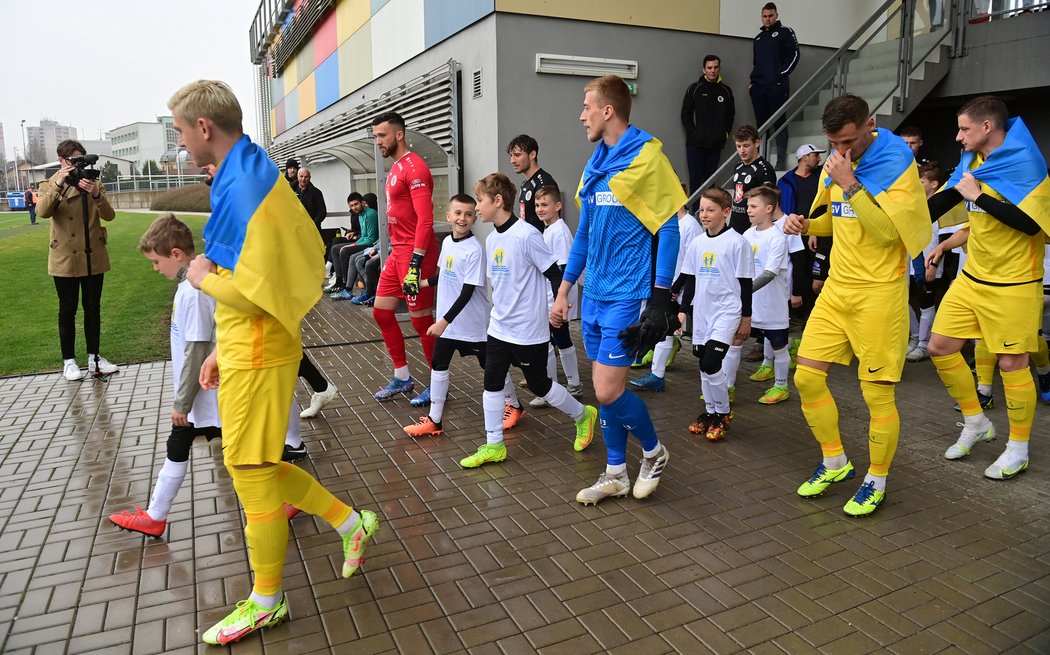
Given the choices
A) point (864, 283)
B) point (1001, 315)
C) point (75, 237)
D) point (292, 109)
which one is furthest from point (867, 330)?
point (292, 109)

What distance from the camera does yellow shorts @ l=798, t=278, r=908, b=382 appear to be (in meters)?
4.23

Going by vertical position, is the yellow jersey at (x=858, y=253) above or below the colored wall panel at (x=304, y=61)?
below

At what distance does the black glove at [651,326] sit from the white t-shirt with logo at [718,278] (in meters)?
1.70

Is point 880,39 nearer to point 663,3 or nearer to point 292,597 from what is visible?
point 663,3

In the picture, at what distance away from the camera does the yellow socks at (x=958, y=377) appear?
5.07m

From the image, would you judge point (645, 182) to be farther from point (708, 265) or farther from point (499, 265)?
point (708, 265)

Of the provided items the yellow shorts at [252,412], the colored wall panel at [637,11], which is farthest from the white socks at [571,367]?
the colored wall panel at [637,11]

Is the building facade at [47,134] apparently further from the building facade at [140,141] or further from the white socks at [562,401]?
the white socks at [562,401]

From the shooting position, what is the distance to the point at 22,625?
→ 3375 millimetres

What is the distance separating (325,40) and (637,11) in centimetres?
1201

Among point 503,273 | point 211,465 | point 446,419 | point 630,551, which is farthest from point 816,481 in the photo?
point 211,465

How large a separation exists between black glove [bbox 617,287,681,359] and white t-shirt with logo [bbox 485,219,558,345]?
109 centimetres

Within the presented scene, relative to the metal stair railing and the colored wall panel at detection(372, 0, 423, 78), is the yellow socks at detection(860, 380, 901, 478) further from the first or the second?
the colored wall panel at detection(372, 0, 423, 78)

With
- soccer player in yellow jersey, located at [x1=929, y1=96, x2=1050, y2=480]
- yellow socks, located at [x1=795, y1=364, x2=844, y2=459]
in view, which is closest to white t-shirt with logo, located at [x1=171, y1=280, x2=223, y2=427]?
yellow socks, located at [x1=795, y1=364, x2=844, y2=459]
